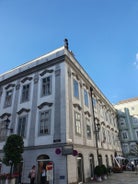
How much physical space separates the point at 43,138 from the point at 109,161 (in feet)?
44.6

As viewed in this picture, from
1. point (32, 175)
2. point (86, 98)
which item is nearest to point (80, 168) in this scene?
point (32, 175)

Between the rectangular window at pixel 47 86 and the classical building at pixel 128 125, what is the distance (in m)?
25.9

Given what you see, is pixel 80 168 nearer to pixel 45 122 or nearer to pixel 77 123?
pixel 77 123

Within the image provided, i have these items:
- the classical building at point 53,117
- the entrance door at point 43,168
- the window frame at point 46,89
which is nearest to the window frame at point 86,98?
the classical building at point 53,117

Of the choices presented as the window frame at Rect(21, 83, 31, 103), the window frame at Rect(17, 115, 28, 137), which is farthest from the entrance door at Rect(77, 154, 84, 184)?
the window frame at Rect(21, 83, 31, 103)

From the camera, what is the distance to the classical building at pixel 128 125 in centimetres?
3475

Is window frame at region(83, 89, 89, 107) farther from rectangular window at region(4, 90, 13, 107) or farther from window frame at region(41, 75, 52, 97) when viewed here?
rectangular window at region(4, 90, 13, 107)

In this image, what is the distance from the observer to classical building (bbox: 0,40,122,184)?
13.2m

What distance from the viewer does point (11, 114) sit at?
18141 millimetres

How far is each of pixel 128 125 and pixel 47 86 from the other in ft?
88.3

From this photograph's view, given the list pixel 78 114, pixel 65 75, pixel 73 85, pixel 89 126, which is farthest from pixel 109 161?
pixel 65 75

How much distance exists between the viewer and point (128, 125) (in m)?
37.1

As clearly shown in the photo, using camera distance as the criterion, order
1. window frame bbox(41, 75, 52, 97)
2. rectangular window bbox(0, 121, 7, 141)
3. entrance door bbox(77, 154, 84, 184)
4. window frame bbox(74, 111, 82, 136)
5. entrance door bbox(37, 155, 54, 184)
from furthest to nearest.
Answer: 1. rectangular window bbox(0, 121, 7, 141)
2. window frame bbox(41, 75, 52, 97)
3. window frame bbox(74, 111, 82, 136)
4. entrance door bbox(77, 154, 84, 184)
5. entrance door bbox(37, 155, 54, 184)

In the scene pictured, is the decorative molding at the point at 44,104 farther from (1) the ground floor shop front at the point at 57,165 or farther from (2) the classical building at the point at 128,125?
(2) the classical building at the point at 128,125
